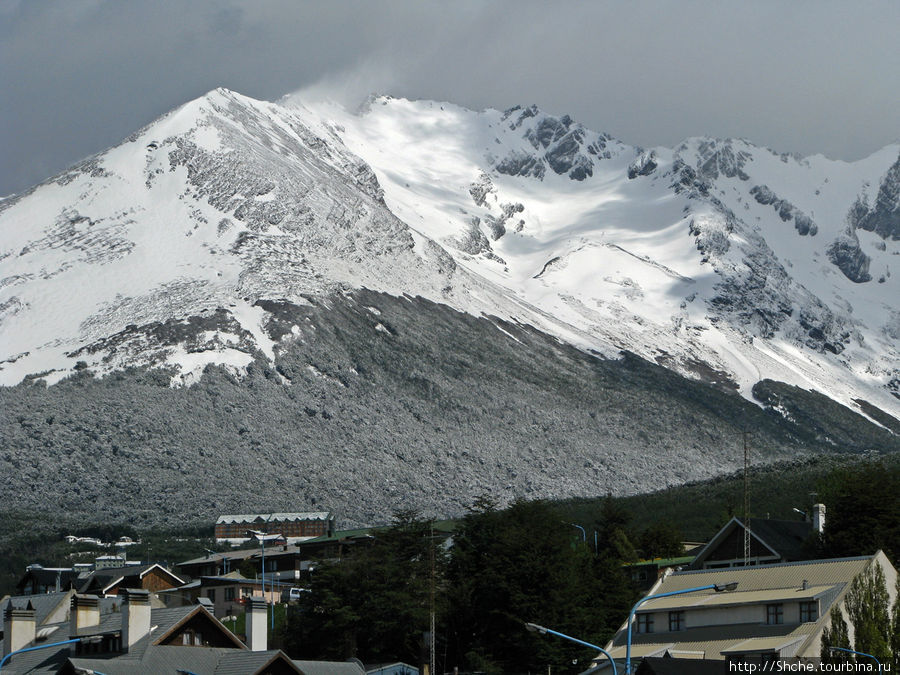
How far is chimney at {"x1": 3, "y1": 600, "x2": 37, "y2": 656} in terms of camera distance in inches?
2443

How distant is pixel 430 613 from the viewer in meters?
82.8

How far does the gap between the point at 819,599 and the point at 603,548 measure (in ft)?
193

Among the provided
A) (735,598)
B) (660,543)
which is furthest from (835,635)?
(660,543)

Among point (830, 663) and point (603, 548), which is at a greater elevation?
point (603, 548)

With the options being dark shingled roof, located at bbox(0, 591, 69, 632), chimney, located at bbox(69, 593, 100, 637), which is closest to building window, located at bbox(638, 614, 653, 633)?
chimney, located at bbox(69, 593, 100, 637)

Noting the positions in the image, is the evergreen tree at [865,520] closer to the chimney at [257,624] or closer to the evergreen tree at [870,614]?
the evergreen tree at [870,614]

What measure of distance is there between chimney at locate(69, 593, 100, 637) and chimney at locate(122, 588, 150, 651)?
3.59 m

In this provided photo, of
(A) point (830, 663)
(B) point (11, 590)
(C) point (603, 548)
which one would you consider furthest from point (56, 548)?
(A) point (830, 663)

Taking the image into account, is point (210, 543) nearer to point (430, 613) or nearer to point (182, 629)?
point (430, 613)

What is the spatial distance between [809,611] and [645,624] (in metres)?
9.06

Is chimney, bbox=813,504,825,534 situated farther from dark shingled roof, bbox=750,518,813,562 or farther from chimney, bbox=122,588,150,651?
chimney, bbox=122,588,150,651

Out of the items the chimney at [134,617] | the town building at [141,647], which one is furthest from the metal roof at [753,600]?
the chimney at [134,617]

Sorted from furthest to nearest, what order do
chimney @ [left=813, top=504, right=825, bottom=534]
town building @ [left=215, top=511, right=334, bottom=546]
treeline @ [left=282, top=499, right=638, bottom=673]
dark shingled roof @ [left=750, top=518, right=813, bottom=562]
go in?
town building @ [left=215, top=511, right=334, bottom=546], chimney @ [left=813, top=504, right=825, bottom=534], dark shingled roof @ [left=750, top=518, right=813, bottom=562], treeline @ [left=282, top=499, right=638, bottom=673]

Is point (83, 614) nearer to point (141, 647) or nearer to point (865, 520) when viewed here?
point (141, 647)
